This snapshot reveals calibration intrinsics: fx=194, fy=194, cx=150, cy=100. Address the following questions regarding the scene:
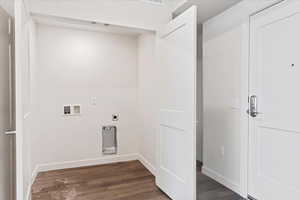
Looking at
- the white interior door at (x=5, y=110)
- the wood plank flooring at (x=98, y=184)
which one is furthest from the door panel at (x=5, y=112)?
the wood plank flooring at (x=98, y=184)

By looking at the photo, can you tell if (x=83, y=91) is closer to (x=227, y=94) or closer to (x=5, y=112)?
(x=5, y=112)

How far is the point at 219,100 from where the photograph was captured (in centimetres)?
263

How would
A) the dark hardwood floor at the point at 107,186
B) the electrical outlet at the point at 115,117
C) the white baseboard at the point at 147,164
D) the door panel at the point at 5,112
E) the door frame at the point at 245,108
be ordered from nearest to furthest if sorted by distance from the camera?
the door panel at the point at 5,112 → the door frame at the point at 245,108 → the dark hardwood floor at the point at 107,186 → the white baseboard at the point at 147,164 → the electrical outlet at the point at 115,117

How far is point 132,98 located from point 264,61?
86.9 inches

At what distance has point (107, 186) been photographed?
8.38 ft

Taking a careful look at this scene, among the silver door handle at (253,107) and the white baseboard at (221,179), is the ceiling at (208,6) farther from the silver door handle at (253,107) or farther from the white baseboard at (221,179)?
the white baseboard at (221,179)

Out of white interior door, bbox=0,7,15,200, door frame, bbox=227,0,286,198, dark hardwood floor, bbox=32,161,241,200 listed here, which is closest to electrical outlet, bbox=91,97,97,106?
dark hardwood floor, bbox=32,161,241,200

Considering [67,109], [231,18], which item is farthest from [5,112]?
[231,18]

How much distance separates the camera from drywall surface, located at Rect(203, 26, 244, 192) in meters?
2.33

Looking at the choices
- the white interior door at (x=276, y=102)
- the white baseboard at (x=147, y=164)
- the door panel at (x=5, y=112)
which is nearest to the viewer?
the door panel at (x=5, y=112)

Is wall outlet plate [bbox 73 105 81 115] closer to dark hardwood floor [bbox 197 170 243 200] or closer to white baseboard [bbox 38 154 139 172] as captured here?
white baseboard [bbox 38 154 139 172]

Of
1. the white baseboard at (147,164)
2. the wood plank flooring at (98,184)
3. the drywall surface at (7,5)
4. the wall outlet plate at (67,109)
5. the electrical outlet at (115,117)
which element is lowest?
the wood plank flooring at (98,184)

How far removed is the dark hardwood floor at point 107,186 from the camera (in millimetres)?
2295

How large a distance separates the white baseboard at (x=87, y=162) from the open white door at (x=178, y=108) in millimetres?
1126
